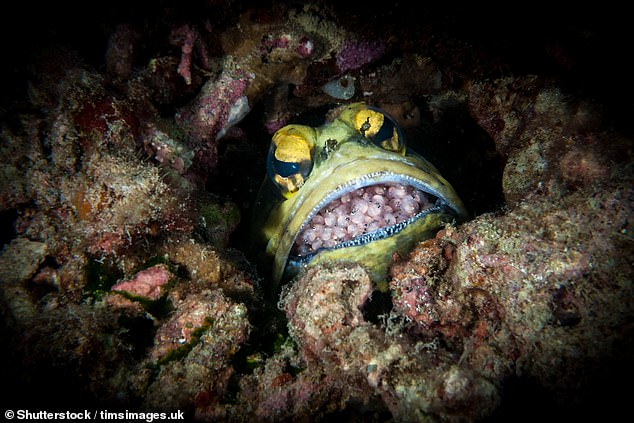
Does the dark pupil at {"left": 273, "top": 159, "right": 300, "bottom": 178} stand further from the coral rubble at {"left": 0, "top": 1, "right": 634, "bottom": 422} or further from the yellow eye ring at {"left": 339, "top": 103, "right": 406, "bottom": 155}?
the yellow eye ring at {"left": 339, "top": 103, "right": 406, "bottom": 155}

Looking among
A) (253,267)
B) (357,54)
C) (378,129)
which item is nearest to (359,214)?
(378,129)

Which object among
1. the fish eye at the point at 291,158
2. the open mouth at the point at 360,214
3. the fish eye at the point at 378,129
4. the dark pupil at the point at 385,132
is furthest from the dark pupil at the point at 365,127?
the open mouth at the point at 360,214

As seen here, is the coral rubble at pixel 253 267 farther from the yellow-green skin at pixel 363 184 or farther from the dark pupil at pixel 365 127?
the dark pupil at pixel 365 127

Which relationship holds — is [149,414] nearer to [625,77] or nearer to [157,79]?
[157,79]

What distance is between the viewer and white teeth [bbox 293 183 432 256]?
3.57m

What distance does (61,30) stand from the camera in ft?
11.2

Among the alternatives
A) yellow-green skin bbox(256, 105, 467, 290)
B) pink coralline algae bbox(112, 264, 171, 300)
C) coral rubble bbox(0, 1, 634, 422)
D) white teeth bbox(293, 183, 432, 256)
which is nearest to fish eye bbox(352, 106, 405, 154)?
yellow-green skin bbox(256, 105, 467, 290)

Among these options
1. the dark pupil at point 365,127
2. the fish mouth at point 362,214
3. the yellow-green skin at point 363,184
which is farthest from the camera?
the dark pupil at point 365,127

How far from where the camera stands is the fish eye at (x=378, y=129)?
396cm

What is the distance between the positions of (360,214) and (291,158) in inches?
39.9

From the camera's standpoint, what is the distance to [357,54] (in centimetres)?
411

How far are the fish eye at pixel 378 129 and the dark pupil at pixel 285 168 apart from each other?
2.90 feet

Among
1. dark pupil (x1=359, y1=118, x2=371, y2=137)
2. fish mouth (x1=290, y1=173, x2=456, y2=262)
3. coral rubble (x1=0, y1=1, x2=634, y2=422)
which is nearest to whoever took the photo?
coral rubble (x1=0, y1=1, x2=634, y2=422)

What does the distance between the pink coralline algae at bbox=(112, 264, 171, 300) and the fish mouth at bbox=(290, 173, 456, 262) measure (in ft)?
4.37
